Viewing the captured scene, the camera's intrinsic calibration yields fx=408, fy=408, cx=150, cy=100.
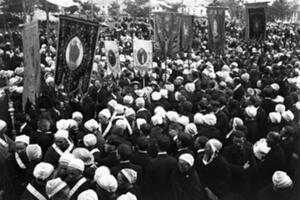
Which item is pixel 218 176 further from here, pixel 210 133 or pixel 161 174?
pixel 210 133

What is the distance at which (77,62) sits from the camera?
831 cm

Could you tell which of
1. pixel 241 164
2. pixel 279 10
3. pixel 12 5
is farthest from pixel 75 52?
pixel 279 10

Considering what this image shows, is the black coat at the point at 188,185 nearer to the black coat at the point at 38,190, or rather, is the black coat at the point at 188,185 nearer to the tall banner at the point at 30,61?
the black coat at the point at 38,190

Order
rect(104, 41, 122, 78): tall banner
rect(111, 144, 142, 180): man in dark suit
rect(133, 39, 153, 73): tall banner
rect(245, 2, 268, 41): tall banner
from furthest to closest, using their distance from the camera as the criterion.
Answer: rect(245, 2, 268, 41): tall banner < rect(104, 41, 122, 78): tall banner < rect(133, 39, 153, 73): tall banner < rect(111, 144, 142, 180): man in dark suit

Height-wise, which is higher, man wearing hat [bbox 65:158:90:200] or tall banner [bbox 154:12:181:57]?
tall banner [bbox 154:12:181:57]

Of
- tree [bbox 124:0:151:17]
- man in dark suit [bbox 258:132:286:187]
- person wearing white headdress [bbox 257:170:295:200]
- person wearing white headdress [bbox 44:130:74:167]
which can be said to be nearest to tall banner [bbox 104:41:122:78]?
person wearing white headdress [bbox 44:130:74:167]

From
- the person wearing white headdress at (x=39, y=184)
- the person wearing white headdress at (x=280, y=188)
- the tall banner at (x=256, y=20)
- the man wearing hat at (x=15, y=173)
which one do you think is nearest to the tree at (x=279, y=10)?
the tall banner at (x=256, y=20)

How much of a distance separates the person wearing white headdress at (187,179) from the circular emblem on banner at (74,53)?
13.2 ft

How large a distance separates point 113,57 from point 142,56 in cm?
81

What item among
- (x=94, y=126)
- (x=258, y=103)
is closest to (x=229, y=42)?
(x=258, y=103)

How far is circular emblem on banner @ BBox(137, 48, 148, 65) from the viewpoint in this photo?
34.7 ft

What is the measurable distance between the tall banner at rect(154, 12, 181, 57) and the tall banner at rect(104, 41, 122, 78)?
165 centimetres

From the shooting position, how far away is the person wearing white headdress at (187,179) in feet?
15.9

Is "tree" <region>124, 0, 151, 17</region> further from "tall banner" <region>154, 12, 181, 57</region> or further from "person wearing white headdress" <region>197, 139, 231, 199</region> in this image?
"person wearing white headdress" <region>197, 139, 231, 199</region>
